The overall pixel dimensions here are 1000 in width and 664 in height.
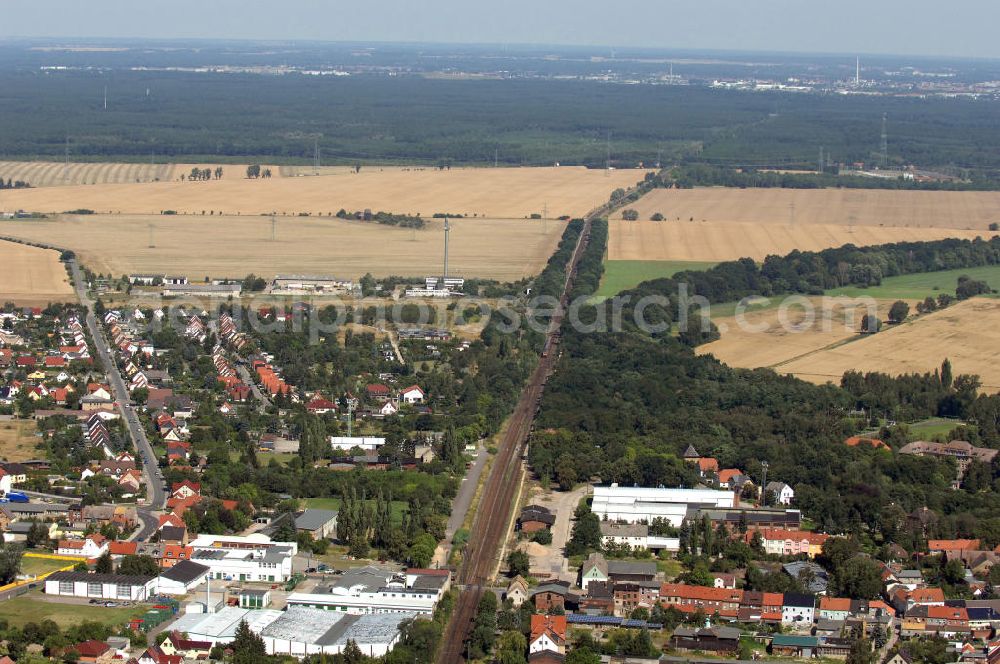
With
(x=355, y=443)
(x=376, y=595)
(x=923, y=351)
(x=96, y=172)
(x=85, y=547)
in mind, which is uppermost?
(x=923, y=351)

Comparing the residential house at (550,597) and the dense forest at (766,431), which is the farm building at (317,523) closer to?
the residential house at (550,597)

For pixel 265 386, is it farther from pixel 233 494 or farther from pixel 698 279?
pixel 698 279

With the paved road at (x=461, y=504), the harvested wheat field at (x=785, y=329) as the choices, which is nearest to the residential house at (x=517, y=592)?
the paved road at (x=461, y=504)

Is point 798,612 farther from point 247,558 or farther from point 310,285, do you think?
point 310,285

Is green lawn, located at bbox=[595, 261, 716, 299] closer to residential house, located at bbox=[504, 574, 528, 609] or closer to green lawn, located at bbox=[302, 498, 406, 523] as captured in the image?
green lawn, located at bbox=[302, 498, 406, 523]

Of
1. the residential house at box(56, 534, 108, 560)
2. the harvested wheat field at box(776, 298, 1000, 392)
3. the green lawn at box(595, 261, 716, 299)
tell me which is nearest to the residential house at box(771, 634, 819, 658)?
the residential house at box(56, 534, 108, 560)

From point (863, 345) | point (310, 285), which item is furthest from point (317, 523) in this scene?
point (310, 285)

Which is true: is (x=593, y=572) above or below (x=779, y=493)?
above
